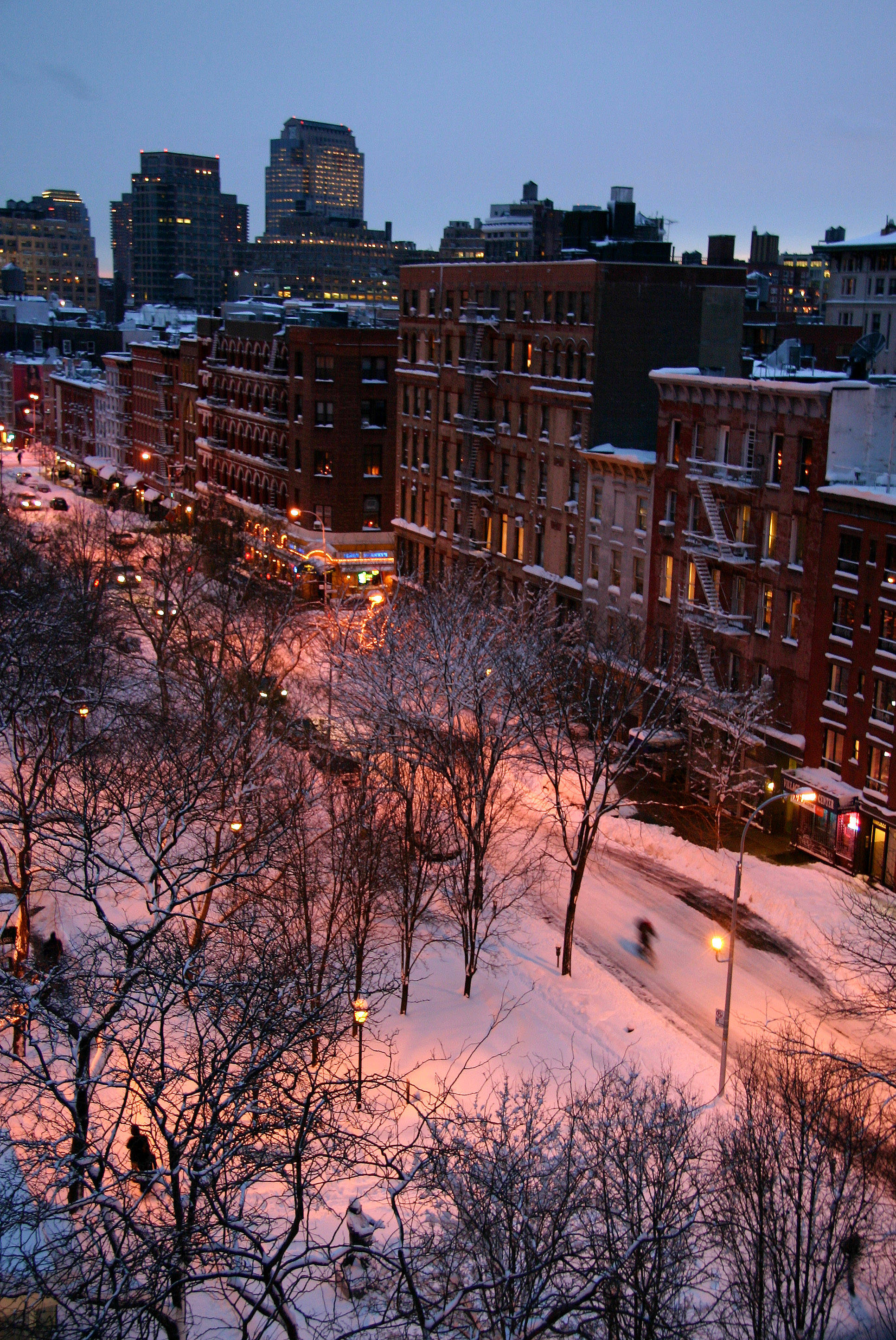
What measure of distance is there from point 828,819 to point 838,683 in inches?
170

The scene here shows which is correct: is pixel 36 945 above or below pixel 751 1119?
below

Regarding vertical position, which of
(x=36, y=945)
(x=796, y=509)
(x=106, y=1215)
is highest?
(x=796, y=509)

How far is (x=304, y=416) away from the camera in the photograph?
80.4 meters

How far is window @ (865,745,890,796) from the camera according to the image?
39562 mm

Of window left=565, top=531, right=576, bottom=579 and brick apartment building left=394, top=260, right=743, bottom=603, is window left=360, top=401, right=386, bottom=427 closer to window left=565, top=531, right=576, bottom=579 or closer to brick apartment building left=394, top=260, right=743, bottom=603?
brick apartment building left=394, top=260, right=743, bottom=603

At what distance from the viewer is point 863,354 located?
43.7 m

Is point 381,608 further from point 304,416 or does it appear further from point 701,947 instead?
point 304,416

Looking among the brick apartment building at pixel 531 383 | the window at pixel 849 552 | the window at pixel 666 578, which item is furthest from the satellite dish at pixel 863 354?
the brick apartment building at pixel 531 383

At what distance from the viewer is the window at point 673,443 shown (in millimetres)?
50500

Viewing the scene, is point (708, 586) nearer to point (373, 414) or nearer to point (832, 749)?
point (832, 749)

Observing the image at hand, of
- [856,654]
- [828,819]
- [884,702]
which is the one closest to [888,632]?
[856,654]

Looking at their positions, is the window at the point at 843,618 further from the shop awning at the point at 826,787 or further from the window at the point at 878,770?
the shop awning at the point at 826,787

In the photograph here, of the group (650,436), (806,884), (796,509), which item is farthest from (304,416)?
(806,884)

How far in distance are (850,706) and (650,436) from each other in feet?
69.6
